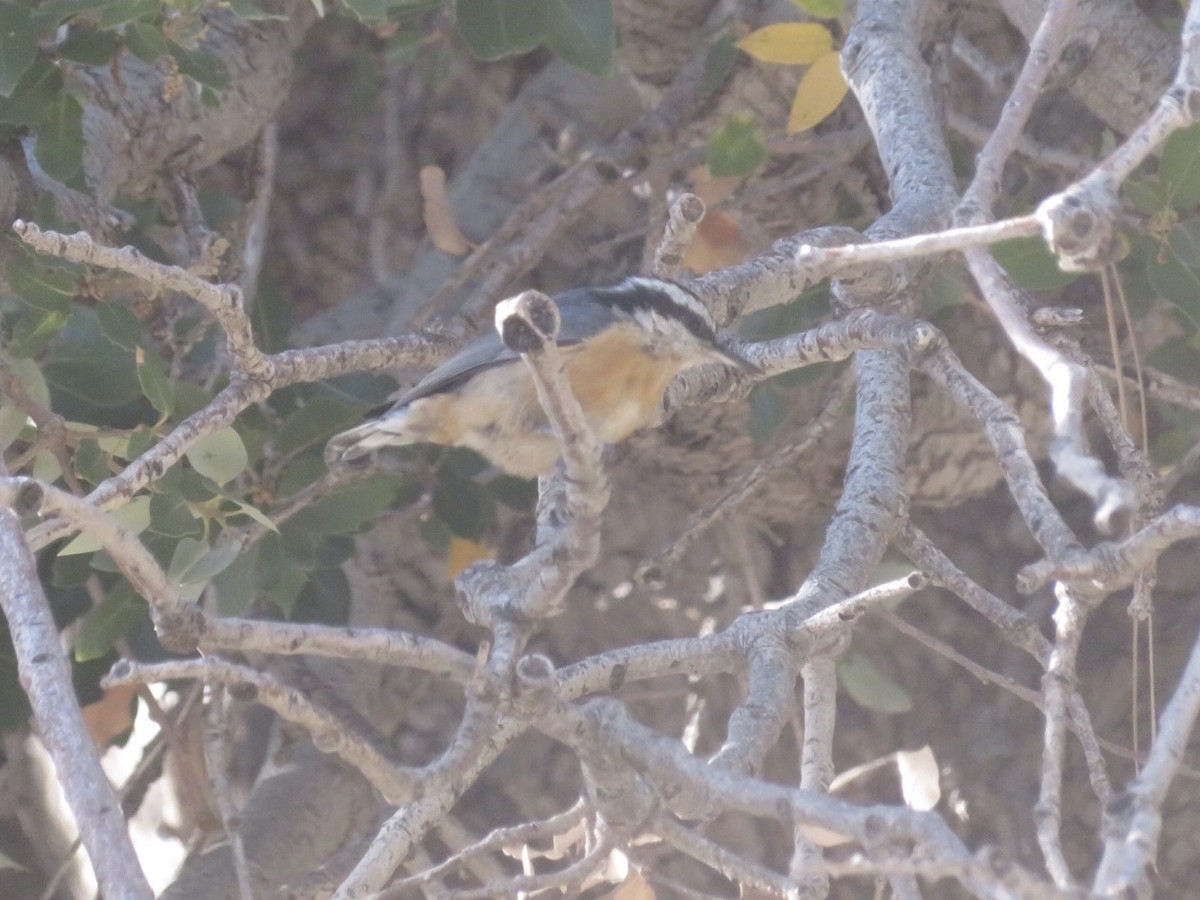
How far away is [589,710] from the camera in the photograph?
1.38 metres

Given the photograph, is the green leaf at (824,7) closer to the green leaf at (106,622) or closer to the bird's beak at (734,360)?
the bird's beak at (734,360)

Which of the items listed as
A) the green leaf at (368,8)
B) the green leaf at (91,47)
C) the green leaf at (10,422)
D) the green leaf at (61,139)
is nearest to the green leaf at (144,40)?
the green leaf at (91,47)

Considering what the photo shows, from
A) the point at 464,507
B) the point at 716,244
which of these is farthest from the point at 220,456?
the point at 716,244

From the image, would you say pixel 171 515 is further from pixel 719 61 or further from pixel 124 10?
pixel 719 61

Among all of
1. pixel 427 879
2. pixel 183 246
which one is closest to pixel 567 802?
pixel 183 246

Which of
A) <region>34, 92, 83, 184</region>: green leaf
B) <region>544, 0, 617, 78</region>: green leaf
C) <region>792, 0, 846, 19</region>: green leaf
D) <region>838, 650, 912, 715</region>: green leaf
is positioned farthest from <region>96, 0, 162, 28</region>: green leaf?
<region>838, 650, 912, 715</region>: green leaf

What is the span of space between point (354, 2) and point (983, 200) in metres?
1.01

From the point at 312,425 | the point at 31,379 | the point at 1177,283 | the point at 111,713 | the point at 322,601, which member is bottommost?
the point at 111,713

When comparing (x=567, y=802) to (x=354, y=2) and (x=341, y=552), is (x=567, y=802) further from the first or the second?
(x=354, y=2)

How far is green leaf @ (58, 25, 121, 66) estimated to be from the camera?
219cm

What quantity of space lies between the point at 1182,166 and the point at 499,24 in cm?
108

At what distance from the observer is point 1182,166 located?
2.01 meters

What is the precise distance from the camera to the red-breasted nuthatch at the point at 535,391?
238 centimetres

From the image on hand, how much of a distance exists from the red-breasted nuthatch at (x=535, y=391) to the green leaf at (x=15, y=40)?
2.44 feet
